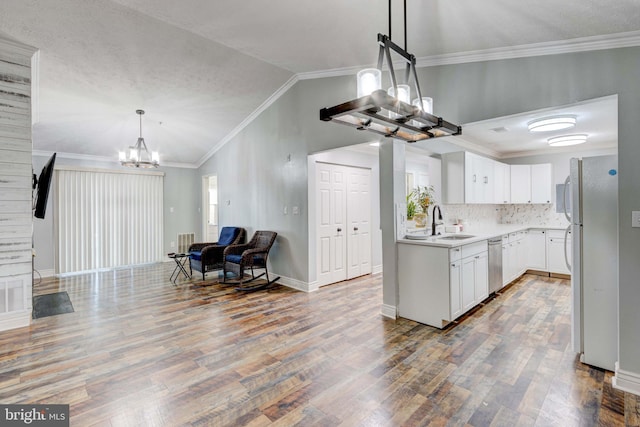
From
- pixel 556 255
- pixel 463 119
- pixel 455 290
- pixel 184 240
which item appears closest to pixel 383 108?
pixel 463 119

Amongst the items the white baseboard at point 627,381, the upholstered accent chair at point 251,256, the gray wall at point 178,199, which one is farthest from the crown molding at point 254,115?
the white baseboard at point 627,381

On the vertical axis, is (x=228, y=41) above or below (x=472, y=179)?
above

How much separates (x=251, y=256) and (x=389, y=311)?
234 centimetres

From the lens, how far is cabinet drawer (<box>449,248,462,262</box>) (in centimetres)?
321

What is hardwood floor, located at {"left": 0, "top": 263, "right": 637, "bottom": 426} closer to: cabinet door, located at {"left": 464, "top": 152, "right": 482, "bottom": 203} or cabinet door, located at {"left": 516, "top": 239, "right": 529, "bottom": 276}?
cabinet door, located at {"left": 516, "top": 239, "right": 529, "bottom": 276}

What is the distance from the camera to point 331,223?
5125mm

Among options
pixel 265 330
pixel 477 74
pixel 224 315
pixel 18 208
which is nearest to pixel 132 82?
pixel 18 208

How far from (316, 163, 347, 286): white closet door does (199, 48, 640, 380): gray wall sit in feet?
1.00

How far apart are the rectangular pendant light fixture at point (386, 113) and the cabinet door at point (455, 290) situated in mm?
1567

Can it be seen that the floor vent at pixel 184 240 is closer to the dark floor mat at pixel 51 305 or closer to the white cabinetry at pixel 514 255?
the dark floor mat at pixel 51 305

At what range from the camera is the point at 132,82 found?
414 cm

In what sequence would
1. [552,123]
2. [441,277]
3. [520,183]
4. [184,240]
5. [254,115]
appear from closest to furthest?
[441,277] → [552,123] → [254,115] → [520,183] → [184,240]

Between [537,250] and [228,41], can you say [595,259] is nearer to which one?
[537,250]

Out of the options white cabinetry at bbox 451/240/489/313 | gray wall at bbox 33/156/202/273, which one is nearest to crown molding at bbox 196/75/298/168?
gray wall at bbox 33/156/202/273
